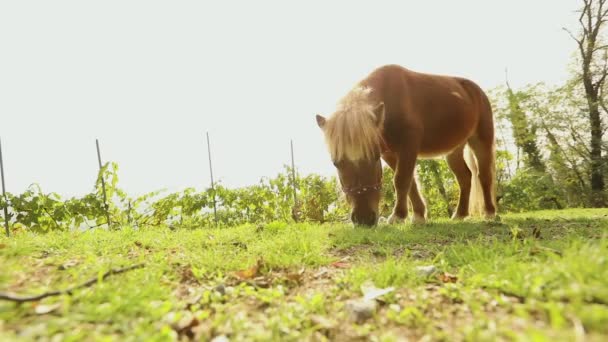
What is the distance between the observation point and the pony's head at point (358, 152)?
154 inches

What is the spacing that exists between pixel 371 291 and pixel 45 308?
4.84 feet

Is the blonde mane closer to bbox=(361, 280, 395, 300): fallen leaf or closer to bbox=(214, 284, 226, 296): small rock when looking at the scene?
bbox=(361, 280, 395, 300): fallen leaf

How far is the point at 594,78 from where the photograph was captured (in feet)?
66.4

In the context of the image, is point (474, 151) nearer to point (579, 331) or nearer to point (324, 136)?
point (324, 136)

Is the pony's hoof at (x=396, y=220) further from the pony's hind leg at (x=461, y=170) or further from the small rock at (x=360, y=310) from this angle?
the small rock at (x=360, y=310)

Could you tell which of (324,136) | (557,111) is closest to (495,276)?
(324,136)

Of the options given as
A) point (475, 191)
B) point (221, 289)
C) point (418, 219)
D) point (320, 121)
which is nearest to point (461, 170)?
point (475, 191)

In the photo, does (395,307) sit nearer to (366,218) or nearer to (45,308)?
(45,308)

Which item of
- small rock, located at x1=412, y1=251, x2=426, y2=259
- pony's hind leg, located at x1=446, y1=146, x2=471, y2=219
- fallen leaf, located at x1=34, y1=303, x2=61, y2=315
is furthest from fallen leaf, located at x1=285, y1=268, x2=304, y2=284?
pony's hind leg, located at x1=446, y1=146, x2=471, y2=219

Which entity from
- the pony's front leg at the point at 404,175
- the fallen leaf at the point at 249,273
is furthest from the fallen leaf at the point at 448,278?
the pony's front leg at the point at 404,175

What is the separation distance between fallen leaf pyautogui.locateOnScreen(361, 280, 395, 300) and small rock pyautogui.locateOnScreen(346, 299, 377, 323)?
9cm

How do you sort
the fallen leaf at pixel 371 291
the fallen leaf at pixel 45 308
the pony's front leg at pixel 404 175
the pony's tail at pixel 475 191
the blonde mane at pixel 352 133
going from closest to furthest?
the fallen leaf at pixel 45 308
the fallen leaf at pixel 371 291
the blonde mane at pixel 352 133
the pony's front leg at pixel 404 175
the pony's tail at pixel 475 191

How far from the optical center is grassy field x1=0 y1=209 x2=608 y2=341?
4.13ft

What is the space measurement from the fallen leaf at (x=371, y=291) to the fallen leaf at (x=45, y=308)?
1.38m
